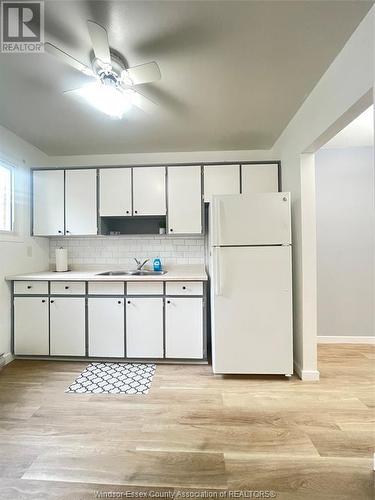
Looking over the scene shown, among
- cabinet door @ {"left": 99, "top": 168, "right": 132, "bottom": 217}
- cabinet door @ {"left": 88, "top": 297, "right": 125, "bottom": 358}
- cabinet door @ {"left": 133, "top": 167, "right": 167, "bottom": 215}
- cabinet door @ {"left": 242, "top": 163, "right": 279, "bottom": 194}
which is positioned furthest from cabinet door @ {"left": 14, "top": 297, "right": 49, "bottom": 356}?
cabinet door @ {"left": 242, "top": 163, "right": 279, "bottom": 194}

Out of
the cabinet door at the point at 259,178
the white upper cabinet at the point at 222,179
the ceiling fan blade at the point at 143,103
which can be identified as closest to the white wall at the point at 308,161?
the cabinet door at the point at 259,178

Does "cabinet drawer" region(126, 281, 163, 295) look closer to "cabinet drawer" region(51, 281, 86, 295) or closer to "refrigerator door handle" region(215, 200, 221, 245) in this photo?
"cabinet drawer" region(51, 281, 86, 295)

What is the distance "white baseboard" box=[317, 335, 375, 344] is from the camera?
3012mm

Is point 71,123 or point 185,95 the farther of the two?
point 71,123

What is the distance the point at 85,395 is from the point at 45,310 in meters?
1.07

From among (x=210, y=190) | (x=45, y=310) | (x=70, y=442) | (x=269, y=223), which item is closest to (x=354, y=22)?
(x=269, y=223)

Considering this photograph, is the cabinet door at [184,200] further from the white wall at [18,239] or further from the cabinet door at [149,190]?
the white wall at [18,239]

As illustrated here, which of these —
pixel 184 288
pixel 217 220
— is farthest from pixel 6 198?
pixel 217 220

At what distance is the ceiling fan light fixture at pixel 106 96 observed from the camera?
165 cm

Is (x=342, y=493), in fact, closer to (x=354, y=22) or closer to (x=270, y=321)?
(x=270, y=321)

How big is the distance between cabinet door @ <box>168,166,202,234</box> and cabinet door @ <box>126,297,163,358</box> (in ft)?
2.94

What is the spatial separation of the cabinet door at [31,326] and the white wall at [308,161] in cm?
264

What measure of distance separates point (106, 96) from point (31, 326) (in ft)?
7.90

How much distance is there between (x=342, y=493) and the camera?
1203 millimetres
